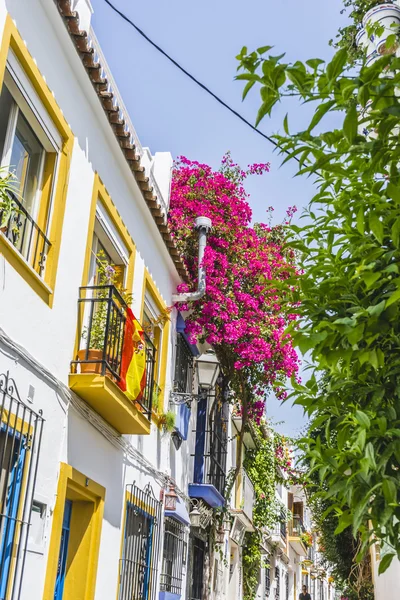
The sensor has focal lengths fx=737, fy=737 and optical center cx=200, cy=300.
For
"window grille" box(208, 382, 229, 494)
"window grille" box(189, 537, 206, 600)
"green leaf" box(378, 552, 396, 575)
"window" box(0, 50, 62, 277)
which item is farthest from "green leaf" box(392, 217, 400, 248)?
"window grille" box(189, 537, 206, 600)

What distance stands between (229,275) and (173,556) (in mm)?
4308

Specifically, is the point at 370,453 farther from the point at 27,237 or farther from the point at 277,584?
the point at 277,584

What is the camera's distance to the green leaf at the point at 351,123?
2771 millimetres

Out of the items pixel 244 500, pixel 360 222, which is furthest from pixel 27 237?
pixel 244 500

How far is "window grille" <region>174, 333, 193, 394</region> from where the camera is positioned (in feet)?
37.8

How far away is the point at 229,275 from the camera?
11.7m

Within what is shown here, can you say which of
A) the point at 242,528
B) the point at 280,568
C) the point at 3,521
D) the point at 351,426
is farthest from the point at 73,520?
the point at 280,568

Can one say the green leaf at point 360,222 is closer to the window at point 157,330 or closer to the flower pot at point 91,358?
the flower pot at point 91,358

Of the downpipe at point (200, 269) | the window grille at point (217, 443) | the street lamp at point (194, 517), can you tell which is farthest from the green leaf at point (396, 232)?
the window grille at point (217, 443)

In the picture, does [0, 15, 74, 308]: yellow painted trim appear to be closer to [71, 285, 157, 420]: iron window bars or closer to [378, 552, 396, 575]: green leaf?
[71, 285, 157, 420]: iron window bars

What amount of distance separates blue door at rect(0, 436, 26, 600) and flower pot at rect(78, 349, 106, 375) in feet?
4.64

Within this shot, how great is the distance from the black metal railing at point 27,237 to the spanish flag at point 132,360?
1.59 m

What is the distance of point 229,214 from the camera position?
12.0m

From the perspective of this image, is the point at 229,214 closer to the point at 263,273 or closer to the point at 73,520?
the point at 263,273
